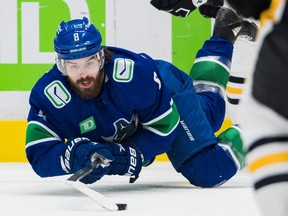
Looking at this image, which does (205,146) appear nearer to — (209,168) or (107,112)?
(209,168)

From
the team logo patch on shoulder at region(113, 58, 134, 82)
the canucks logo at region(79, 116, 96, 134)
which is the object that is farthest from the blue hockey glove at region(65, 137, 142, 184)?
the team logo patch on shoulder at region(113, 58, 134, 82)

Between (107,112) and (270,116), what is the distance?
1.89 metres

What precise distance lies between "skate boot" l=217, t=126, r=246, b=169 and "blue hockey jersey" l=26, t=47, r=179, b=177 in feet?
1.10

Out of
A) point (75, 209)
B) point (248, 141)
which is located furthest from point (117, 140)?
point (248, 141)

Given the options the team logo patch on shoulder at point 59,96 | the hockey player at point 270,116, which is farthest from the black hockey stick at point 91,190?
the hockey player at point 270,116

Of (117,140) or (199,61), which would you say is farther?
(199,61)

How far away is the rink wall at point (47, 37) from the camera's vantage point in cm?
416

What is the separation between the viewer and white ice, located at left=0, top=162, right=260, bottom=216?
7.66 feet

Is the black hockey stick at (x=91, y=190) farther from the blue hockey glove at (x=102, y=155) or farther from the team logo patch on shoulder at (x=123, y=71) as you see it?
the team logo patch on shoulder at (x=123, y=71)

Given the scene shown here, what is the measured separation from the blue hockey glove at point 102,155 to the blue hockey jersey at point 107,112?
5 centimetres

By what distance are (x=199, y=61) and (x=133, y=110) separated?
83 centimetres

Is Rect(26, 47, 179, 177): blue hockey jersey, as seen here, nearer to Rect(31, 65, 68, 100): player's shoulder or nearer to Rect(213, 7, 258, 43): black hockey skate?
Rect(31, 65, 68, 100): player's shoulder

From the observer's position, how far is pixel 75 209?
240 centimetres

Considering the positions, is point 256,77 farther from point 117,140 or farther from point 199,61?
point 199,61
